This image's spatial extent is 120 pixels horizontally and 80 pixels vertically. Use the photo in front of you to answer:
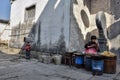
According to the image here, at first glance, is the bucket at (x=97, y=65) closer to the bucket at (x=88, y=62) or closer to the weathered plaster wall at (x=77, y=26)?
the bucket at (x=88, y=62)

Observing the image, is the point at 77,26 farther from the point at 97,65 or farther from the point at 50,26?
the point at 97,65

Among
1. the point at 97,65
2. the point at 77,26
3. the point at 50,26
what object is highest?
the point at 50,26

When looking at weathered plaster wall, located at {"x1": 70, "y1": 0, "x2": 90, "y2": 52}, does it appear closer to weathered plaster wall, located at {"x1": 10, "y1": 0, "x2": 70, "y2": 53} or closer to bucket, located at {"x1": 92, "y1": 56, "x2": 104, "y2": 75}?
weathered plaster wall, located at {"x1": 10, "y1": 0, "x2": 70, "y2": 53}

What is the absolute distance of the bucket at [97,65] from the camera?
23.4 ft

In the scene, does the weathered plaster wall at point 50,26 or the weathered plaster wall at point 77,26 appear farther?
the weathered plaster wall at point 50,26

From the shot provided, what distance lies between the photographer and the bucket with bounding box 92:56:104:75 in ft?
23.4

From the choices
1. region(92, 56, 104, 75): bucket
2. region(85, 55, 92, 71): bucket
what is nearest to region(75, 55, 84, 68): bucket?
region(85, 55, 92, 71): bucket

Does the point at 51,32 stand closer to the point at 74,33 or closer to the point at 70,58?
the point at 74,33

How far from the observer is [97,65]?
23.5 feet

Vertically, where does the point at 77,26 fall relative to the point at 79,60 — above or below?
above

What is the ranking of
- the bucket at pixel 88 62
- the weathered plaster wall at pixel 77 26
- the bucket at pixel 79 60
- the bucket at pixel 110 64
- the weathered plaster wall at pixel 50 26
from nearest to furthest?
the bucket at pixel 110 64 < the bucket at pixel 88 62 < the bucket at pixel 79 60 < the weathered plaster wall at pixel 77 26 < the weathered plaster wall at pixel 50 26

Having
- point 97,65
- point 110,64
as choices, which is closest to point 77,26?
point 110,64

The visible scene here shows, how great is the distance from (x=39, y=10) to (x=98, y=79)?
7436 mm

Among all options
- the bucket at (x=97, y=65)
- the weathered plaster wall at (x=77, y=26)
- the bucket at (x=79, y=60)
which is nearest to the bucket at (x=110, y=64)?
the bucket at (x=97, y=65)
